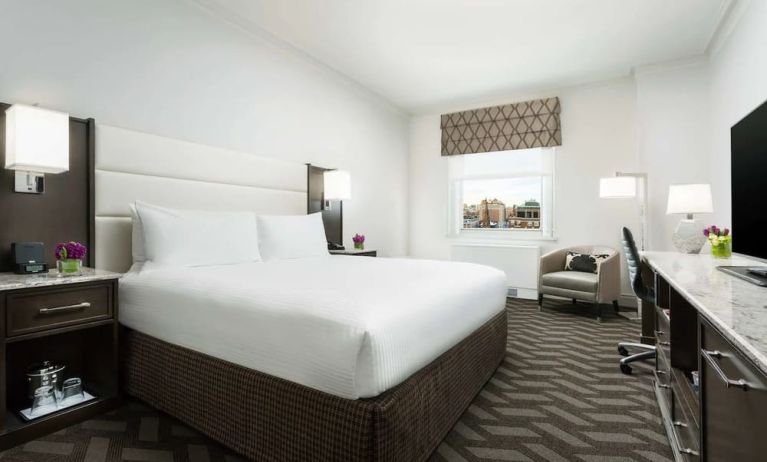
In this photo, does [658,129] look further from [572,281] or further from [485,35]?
[485,35]

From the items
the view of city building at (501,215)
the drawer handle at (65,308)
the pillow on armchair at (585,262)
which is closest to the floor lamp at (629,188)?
the pillow on armchair at (585,262)

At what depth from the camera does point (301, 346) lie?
53.9 inches

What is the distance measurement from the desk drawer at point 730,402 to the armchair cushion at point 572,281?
10.2 feet

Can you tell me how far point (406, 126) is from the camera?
246 inches

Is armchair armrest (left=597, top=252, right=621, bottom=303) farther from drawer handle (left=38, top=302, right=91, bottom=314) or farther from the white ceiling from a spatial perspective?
drawer handle (left=38, top=302, right=91, bottom=314)

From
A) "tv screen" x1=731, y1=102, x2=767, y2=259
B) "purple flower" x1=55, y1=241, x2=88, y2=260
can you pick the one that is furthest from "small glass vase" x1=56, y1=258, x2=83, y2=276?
"tv screen" x1=731, y1=102, x2=767, y2=259

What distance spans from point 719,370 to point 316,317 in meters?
1.18

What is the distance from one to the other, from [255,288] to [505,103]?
489cm

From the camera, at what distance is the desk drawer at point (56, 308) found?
1697 millimetres

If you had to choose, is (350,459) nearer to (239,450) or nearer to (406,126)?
(239,450)

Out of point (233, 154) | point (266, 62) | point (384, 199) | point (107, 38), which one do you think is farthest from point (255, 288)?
point (384, 199)

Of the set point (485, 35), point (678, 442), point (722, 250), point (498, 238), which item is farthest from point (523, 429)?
point (498, 238)

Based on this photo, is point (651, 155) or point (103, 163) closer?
point (103, 163)

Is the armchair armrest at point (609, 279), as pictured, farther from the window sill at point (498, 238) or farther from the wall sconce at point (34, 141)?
the wall sconce at point (34, 141)
